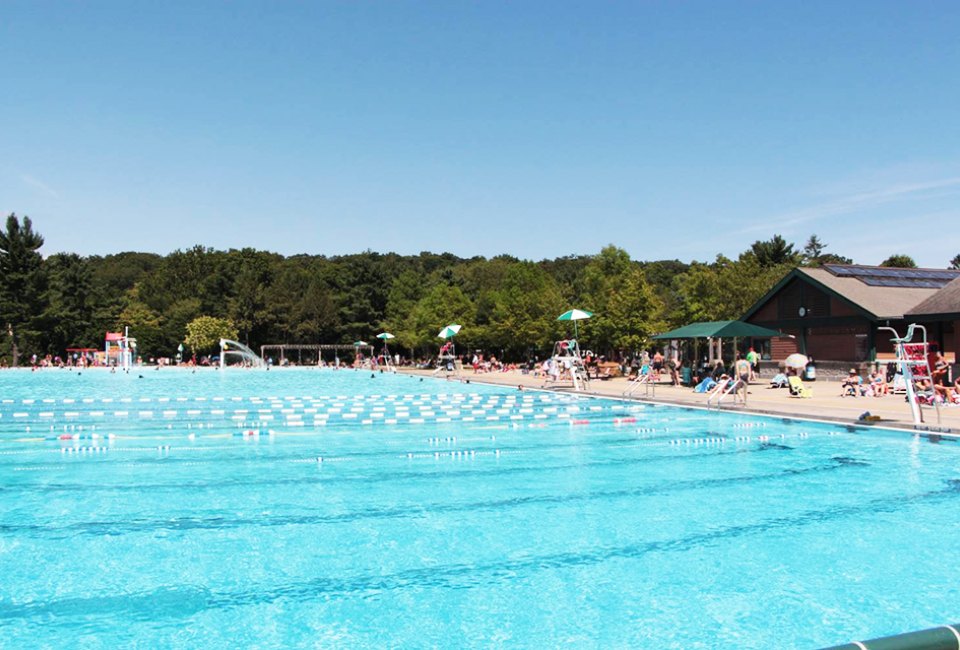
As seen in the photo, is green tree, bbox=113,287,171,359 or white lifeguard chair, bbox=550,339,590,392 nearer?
white lifeguard chair, bbox=550,339,590,392

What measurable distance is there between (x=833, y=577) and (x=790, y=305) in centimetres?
3330

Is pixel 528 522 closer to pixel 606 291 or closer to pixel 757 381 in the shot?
pixel 757 381

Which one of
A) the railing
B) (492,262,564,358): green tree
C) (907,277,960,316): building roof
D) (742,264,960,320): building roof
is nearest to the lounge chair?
(907,277,960,316): building roof

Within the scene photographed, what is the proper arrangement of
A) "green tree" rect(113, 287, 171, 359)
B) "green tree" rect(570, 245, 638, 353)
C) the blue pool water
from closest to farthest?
the blue pool water
"green tree" rect(570, 245, 638, 353)
"green tree" rect(113, 287, 171, 359)

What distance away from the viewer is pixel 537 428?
56.3 ft

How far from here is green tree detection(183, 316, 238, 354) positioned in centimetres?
7075

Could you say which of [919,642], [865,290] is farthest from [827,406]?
[865,290]

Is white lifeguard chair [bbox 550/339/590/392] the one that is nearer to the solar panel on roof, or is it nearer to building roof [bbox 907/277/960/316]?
building roof [bbox 907/277/960/316]

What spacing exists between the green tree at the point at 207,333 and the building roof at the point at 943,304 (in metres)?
58.6

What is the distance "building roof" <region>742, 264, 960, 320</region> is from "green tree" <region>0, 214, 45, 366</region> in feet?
207

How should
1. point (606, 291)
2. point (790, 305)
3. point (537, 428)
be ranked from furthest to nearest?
point (606, 291) → point (790, 305) → point (537, 428)

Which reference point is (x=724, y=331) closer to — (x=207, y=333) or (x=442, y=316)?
(x=442, y=316)

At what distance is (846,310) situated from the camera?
112ft

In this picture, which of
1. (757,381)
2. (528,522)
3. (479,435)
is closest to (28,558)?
(528,522)
